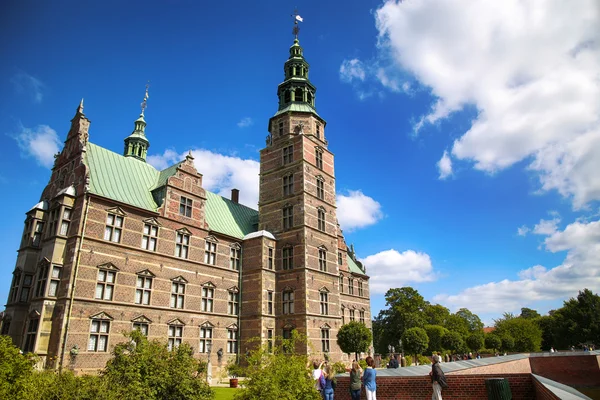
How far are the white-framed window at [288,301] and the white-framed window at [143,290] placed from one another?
10843 mm

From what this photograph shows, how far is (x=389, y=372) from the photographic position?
13945 millimetres

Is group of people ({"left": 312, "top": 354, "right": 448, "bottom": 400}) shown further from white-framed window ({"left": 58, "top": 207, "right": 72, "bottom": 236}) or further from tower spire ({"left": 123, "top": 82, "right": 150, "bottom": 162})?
tower spire ({"left": 123, "top": 82, "right": 150, "bottom": 162})

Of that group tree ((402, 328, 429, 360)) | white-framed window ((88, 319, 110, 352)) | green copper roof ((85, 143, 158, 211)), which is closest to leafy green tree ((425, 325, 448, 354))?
tree ((402, 328, 429, 360))

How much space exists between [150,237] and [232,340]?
1062 centimetres

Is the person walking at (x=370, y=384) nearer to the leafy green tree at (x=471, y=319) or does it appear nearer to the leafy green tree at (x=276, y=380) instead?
the leafy green tree at (x=276, y=380)

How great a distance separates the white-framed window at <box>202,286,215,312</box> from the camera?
1131 inches

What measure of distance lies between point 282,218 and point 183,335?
12681 mm

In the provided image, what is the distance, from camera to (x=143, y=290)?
81.9 ft

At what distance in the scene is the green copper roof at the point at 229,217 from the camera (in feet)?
106

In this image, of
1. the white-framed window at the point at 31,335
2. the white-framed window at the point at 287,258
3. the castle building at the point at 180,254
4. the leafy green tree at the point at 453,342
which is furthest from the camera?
the leafy green tree at the point at 453,342

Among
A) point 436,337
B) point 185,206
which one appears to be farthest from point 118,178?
point 436,337

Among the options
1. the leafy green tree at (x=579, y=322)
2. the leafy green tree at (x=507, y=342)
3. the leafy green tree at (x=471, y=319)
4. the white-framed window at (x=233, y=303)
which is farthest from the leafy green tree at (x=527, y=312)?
the white-framed window at (x=233, y=303)

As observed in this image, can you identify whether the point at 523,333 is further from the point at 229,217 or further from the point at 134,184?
the point at 134,184

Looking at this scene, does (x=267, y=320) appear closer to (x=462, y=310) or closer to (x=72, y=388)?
(x=72, y=388)
